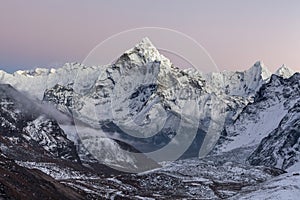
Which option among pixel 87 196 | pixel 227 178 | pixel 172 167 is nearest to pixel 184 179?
pixel 227 178

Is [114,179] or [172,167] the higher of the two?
[172,167]

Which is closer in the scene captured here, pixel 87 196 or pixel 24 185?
pixel 24 185

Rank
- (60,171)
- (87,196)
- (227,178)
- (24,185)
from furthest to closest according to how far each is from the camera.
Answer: (227,178) < (60,171) < (87,196) < (24,185)

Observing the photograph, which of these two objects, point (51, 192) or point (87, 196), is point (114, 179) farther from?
point (51, 192)

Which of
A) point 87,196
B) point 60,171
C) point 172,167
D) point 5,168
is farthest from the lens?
point 172,167

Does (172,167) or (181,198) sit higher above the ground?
(172,167)

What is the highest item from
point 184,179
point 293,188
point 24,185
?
point 184,179

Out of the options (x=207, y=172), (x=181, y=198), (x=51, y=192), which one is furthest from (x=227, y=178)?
(x=51, y=192)

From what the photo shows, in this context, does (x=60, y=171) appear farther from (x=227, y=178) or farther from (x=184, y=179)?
(x=227, y=178)

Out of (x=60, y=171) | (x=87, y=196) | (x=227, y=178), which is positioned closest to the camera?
(x=87, y=196)
